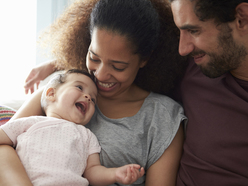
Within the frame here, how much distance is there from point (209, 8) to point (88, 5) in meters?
0.83

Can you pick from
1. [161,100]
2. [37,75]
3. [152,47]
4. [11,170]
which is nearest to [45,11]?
[37,75]

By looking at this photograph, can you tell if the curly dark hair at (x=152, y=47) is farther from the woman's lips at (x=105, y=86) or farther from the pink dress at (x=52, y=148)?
the pink dress at (x=52, y=148)

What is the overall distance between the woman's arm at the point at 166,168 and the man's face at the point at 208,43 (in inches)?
17.2

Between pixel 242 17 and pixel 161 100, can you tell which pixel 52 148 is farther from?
pixel 242 17

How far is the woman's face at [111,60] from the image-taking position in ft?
4.53

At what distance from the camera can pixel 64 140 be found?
4.33ft

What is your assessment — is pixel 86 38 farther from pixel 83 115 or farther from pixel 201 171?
pixel 201 171

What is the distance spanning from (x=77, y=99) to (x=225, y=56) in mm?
781

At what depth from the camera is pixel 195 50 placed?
4.71 ft

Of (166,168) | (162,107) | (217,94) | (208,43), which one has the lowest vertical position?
(166,168)

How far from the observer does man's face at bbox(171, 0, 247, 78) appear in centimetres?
133

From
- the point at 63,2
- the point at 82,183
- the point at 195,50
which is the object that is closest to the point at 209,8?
the point at 195,50

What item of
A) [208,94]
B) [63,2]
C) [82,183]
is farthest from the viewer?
[63,2]

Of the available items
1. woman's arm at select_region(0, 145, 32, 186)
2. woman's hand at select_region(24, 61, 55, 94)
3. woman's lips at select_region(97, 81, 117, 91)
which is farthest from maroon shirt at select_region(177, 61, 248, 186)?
woman's hand at select_region(24, 61, 55, 94)
